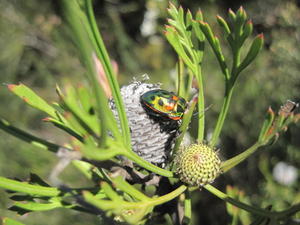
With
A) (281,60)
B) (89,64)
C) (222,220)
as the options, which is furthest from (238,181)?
(89,64)

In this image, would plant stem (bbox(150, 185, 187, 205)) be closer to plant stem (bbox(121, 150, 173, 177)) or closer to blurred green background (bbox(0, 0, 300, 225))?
plant stem (bbox(121, 150, 173, 177))

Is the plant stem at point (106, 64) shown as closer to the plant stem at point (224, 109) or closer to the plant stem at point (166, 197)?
the plant stem at point (166, 197)

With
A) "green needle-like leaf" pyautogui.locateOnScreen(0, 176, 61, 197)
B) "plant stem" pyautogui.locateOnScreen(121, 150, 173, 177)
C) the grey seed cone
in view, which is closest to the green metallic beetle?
the grey seed cone

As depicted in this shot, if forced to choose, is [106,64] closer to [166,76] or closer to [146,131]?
[146,131]

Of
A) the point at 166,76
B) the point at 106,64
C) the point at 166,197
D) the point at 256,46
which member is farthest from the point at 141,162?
the point at 166,76

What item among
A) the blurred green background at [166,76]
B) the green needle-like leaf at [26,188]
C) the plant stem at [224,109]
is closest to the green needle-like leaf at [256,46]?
the plant stem at [224,109]

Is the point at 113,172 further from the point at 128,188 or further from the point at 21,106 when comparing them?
the point at 21,106
